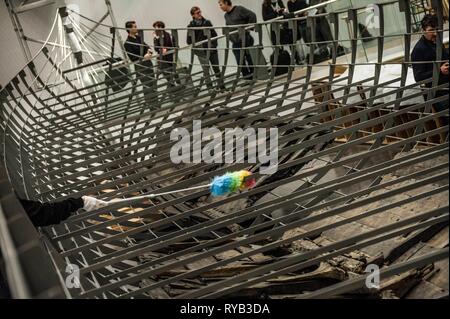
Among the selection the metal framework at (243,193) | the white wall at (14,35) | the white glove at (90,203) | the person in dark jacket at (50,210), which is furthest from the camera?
the white wall at (14,35)

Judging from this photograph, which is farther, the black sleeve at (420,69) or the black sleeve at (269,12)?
the black sleeve at (269,12)

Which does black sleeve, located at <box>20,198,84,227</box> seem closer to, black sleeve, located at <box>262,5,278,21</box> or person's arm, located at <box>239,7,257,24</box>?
person's arm, located at <box>239,7,257,24</box>

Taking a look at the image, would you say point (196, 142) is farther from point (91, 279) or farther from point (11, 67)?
point (11, 67)

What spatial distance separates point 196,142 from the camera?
4754 mm

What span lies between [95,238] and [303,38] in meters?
4.92

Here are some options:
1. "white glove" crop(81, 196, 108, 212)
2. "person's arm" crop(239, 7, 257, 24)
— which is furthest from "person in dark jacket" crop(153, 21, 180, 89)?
"white glove" crop(81, 196, 108, 212)

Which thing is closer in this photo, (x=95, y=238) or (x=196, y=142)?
(x=95, y=238)

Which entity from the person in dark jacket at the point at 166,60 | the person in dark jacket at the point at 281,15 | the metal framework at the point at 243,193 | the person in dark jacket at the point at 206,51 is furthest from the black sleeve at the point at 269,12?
the metal framework at the point at 243,193

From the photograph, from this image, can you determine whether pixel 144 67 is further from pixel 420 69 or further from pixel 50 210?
pixel 50 210

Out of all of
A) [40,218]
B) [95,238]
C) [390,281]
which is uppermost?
[40,218]

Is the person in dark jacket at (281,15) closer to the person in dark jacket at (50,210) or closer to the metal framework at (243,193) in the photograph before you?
the metal framework at (243,193)

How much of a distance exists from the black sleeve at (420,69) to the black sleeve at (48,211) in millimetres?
2252

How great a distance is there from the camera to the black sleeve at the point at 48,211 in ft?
8.93
